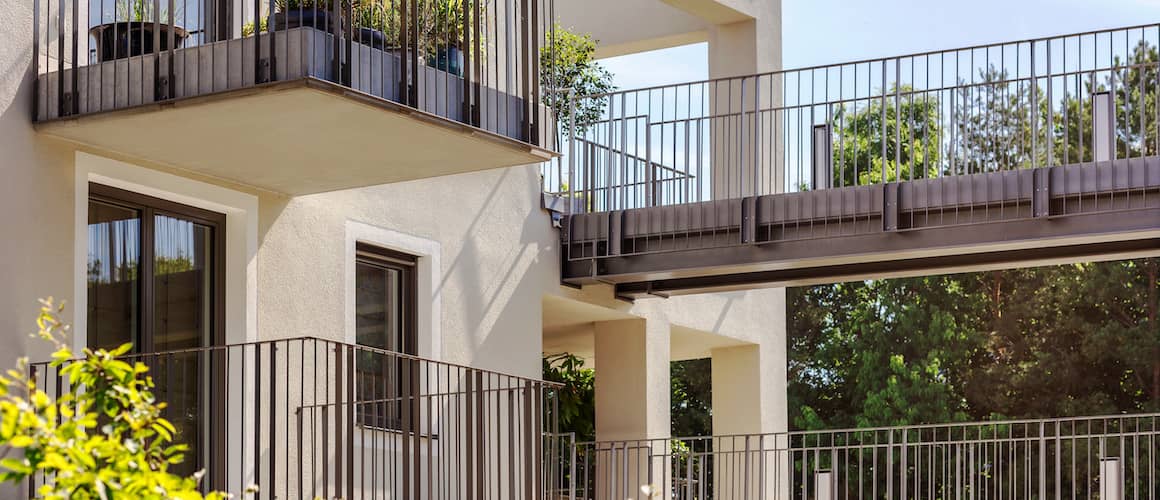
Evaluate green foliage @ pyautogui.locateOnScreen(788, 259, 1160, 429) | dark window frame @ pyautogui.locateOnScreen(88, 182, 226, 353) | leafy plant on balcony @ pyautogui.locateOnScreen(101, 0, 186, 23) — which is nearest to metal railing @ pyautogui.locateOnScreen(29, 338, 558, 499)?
dark window frame @ pyautogui.locateOnScreen(88, 182, 226, 353)

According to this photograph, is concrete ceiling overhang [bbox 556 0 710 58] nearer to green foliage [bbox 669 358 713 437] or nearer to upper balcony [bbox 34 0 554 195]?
upper balcony [bbox 34 0 554 195]

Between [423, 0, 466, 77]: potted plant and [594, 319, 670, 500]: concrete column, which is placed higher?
[423, 0, 466, 77]: potted plant

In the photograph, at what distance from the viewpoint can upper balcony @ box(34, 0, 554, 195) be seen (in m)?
8.91

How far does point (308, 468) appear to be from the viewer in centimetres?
1105

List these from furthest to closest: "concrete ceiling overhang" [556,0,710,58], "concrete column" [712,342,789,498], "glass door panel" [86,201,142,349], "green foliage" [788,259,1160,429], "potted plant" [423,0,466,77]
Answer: "green foliage" [788,259,1160,429] < "concrete ceiling overhang" [556,0,710,58] < "concrete column" [712,342,789,498] < "potted plant" [423,0,466,77] < "glass door panel" [86,201,142,349]

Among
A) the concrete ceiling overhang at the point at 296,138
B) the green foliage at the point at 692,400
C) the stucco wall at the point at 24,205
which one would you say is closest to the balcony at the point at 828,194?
the concrete ceiling overhang at the point at 296,138

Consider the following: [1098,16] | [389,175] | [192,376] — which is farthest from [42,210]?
[1098,16]

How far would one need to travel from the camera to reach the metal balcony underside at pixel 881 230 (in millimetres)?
12000

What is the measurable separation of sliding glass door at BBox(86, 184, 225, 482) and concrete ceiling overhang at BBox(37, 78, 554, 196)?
14.9 inches

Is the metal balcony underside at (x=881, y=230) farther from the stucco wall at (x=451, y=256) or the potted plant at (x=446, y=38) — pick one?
the potted plant at (x=446, y=38)

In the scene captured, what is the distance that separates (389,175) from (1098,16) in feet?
107

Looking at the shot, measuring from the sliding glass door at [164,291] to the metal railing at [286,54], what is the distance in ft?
2.89

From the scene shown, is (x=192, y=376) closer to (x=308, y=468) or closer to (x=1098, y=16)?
(x=308, y=468)

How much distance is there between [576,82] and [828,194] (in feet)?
15.0
